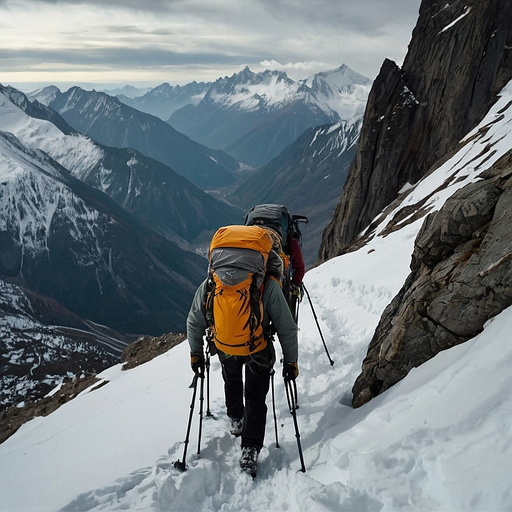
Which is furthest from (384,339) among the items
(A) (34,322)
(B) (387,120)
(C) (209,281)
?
(A) (34,322)

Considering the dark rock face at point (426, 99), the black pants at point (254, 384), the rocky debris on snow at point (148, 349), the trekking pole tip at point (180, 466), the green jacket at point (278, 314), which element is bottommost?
the rocky debris on snow at point (148, 349)

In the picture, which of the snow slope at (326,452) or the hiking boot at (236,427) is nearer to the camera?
the snow slope at (326,452)

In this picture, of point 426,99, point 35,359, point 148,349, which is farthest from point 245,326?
point 35,359

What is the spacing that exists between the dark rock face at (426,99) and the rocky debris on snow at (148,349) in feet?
71.9

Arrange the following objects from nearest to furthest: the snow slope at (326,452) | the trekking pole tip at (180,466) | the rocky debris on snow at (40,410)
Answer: the snow slope at (326,452) < the trekking pole tip at (180,466) < the rocky debris on snow at (40,410)

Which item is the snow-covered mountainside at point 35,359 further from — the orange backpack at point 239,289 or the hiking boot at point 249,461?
the orange backpack at point 239,289

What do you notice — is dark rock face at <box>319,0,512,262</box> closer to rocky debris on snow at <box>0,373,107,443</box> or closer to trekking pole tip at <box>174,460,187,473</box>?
rocky debris on snow at <box>0,373,107,443</box>

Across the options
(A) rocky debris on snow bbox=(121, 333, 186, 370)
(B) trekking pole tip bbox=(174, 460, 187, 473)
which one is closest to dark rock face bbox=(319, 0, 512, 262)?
(A) rocky debris on snow bbox=(121, 333, 186, 370)

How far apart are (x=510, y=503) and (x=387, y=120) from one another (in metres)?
52.9

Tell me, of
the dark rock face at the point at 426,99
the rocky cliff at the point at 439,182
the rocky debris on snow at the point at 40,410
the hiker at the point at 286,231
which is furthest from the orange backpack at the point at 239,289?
the dark rock face at the point at 426,99

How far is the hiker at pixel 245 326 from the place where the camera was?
259 inches

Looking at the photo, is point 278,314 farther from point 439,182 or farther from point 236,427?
point 439,182

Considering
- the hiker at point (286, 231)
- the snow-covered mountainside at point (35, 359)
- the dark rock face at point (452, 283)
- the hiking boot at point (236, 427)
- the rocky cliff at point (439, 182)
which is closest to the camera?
the dark rock face at point (452, 283)

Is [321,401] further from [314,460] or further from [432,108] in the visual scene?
[432,108]
